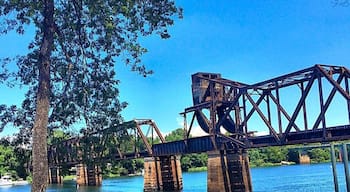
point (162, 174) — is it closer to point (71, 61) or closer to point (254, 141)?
point (254, 141)

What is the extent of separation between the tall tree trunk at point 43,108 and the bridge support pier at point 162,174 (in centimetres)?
5884

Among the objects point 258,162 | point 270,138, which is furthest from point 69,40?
point 258,162

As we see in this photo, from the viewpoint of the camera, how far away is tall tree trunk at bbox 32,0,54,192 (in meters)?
14.9

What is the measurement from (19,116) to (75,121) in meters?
2.13

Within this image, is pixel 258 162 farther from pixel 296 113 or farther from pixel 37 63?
pixel 37 63

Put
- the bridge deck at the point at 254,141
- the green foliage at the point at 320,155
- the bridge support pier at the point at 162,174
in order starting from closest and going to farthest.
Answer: the bridge deck at the point at 254,141 → the bridge support pier at the point at 162,174 → the green foliage at the point at 320,155

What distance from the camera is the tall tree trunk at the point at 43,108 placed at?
14914 millimetres

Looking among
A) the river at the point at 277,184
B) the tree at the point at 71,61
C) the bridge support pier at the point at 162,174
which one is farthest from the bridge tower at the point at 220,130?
the tree at the point at 71,61

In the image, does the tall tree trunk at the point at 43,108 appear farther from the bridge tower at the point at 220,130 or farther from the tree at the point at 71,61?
the bridge tower at the point at 220,130

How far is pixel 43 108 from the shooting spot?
603 inches

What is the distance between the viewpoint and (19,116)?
17.3 meters

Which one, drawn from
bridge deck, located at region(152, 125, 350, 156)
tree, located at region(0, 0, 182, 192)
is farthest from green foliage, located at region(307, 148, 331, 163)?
tree, located at region(0, 0, 182, 192)

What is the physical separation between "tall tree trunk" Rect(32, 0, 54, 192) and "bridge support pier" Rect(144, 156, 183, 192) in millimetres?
58837

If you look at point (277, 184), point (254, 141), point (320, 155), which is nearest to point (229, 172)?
Answer: point (254, 141)
